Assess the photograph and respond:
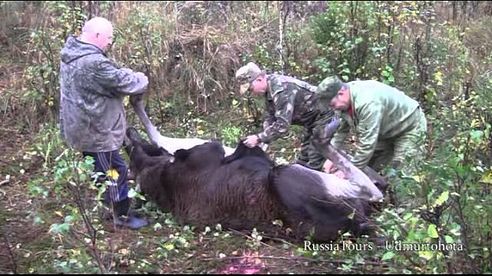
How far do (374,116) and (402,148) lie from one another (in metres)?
0.54

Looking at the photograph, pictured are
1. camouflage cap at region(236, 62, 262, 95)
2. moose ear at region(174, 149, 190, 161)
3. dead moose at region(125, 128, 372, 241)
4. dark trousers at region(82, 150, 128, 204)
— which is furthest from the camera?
moose ear at region(174, 149, 190, 161)

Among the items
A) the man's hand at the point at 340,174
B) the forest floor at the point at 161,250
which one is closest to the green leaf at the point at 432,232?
the forest floor at the point at 161,250

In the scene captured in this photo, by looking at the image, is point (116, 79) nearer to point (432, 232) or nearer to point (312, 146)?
point (312, 146)

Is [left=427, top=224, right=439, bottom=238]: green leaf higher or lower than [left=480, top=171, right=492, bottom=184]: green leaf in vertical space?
lower

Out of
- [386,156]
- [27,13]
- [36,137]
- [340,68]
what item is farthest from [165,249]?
[27,13]

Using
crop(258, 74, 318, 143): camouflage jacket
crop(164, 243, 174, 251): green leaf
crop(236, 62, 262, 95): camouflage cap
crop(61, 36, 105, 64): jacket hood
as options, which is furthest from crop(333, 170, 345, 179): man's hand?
crop(61, 36, 105, 64): jacket hood

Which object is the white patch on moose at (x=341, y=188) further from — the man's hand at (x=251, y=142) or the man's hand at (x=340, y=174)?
the man's hand at (x=251, y=142)

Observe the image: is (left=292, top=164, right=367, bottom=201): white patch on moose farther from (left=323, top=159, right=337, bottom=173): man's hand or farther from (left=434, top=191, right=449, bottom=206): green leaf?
(left=434, top=191, right=449, bottom=206): green leaf

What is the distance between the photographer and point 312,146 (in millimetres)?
5898

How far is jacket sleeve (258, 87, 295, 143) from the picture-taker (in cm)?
546

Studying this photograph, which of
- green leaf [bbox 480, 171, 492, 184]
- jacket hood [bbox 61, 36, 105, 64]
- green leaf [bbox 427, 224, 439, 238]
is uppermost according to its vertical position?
jacket hood [bbox 61, 36, 105, 64]

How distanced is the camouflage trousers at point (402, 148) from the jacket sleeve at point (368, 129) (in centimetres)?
28

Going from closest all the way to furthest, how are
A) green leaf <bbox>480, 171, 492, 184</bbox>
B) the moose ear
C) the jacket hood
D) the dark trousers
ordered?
green leaf <bbox>480, 171, 492, 184</bbox>
the jacket hood
the dark trousers
the moose ear

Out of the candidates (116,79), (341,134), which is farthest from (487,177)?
(116,79)
